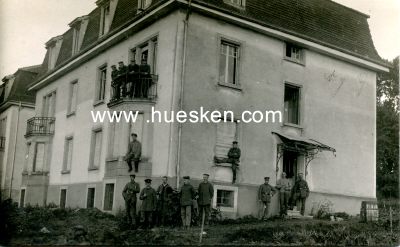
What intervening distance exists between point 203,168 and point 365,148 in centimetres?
911

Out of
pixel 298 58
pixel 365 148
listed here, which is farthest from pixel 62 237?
pixel 365 148

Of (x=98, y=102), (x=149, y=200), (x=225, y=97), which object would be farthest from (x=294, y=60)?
(x=149, y=200)

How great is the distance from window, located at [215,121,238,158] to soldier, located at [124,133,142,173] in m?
2.89

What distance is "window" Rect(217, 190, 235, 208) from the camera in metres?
18.1

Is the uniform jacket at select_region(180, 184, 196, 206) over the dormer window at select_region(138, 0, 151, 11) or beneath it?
beneath

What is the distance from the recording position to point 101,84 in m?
22.8

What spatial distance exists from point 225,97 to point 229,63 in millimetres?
1458

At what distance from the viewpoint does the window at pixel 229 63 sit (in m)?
18.8

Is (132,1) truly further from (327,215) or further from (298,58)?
(327,215)

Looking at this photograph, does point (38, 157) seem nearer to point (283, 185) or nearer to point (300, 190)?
point (283, 185)

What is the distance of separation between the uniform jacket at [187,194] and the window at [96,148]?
23.1 ft

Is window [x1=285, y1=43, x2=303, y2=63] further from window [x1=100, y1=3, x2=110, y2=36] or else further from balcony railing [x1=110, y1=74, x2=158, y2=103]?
window [x1=100, y1=3, x2=110, y2=36]

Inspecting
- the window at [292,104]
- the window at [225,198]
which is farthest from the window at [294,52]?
the window at [225,198]

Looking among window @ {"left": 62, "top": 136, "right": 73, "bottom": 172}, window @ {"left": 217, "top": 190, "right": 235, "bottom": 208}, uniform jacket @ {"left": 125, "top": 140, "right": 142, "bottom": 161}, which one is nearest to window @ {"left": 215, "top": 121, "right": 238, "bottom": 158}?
window @ {"left": 217, "top": 190, "right": 235, "bottom": 208}
